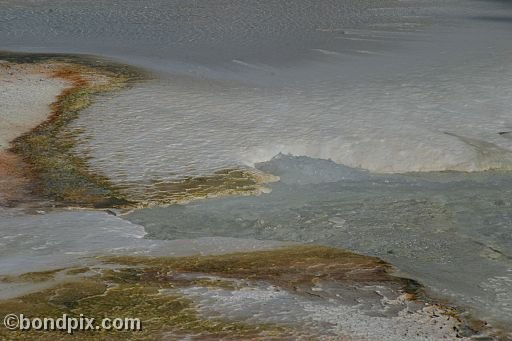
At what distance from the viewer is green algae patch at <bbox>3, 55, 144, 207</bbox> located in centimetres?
388

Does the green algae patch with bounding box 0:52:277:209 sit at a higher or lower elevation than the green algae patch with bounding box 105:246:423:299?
higher

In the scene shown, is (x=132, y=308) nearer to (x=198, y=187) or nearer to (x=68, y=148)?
(x=198, y=187)

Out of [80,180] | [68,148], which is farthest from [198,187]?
[68,148]

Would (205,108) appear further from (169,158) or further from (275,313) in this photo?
(275,313)

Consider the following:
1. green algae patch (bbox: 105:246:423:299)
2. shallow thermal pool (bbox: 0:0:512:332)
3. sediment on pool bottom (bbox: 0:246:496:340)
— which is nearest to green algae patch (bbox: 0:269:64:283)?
sediment on pool bottom (bbox: 0:246:496:340)

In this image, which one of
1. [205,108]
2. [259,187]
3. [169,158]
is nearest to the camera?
[259,187]

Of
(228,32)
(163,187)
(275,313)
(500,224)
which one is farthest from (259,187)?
(228,32)

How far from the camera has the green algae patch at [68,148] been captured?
3883 millimetres

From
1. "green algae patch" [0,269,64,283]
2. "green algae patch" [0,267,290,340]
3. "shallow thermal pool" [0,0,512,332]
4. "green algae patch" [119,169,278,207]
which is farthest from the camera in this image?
"green algae patch" [119,169,278,207]

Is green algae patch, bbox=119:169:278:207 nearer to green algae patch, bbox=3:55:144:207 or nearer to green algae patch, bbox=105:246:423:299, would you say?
green algae patch, bbox=3:55:144:207

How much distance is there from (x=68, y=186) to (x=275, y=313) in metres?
1.61

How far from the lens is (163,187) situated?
12.9 feet

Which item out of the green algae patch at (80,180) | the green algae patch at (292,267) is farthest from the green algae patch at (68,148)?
the green algae patch at (292,267)

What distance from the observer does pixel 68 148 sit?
449cm
